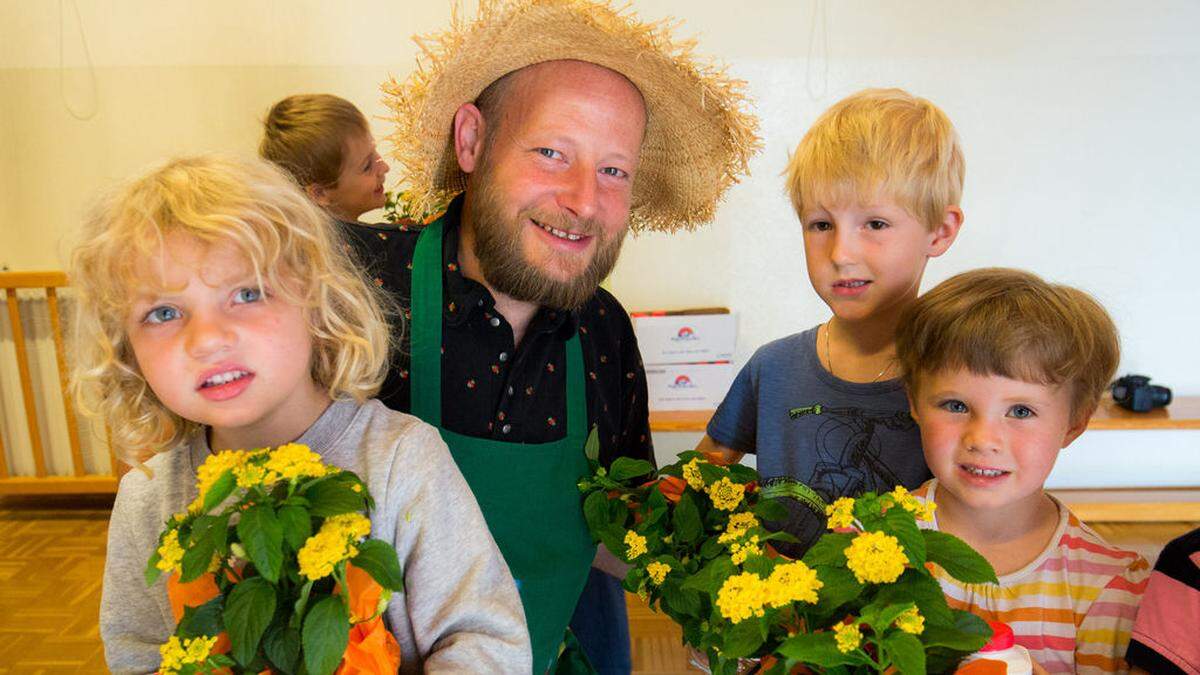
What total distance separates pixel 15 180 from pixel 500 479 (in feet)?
12.1

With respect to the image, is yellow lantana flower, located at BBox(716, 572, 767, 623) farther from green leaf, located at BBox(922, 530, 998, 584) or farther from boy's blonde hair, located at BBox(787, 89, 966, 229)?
boy's blonde hair, located at BBox(787, 89, 966, 229)

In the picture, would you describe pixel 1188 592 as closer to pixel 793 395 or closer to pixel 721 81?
pixel 793 395

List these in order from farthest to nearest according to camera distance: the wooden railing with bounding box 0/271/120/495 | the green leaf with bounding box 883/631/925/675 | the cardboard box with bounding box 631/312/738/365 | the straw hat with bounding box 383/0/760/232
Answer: the wooden railing with bounding box 0/271/120/495
the cardboard box with bounding box 631/312/738/365
the straw hat with bounding box 383/0/760/232
the green leaf with bounding box 883/631/925/675

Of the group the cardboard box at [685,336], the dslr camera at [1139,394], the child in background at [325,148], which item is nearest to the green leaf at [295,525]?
the child in background at [325,148]

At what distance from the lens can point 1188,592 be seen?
929 mm

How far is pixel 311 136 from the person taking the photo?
2.74 metres

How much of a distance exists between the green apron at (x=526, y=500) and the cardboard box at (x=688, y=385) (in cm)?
212

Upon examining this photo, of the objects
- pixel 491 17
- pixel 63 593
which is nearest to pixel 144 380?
pixel 491 17

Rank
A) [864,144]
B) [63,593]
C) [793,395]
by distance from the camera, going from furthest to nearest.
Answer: [63,593] < [793,395] < [864,144]

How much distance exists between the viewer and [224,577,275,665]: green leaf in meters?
0.78

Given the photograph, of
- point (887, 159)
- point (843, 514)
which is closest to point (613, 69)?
point (887, 159)

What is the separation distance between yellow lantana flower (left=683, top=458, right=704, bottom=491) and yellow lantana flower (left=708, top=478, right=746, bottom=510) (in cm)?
4

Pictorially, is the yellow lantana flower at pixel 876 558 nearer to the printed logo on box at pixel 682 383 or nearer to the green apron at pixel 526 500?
the green apron at pixel 526 500

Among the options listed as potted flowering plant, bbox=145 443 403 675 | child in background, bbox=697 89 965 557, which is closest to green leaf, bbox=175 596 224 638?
potted flowering plant, bbox=145 443 403 675
